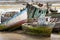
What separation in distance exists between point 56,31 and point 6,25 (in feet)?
3.34

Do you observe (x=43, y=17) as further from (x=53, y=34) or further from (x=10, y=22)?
(x=10, y=22)

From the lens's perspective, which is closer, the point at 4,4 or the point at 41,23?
the point at 41,23

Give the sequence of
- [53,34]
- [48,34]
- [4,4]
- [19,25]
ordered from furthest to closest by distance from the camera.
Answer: [4,4]
[19,25]
[53,34]
[48,34]

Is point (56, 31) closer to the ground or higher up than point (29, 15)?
closer to the ground

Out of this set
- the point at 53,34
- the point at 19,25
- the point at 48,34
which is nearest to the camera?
the point at 48,34

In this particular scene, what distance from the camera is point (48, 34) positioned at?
356 centimetres

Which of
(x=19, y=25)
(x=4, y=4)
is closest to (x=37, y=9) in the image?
(x=19, y=25)

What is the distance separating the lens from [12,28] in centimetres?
406

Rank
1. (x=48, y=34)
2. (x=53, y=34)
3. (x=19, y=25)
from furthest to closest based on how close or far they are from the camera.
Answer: (x=19, y=25)
(x=53, y=34)
(x=48, y=34)

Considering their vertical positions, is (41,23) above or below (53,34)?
above

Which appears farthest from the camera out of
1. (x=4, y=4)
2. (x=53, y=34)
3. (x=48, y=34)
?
(x=4, y=4)

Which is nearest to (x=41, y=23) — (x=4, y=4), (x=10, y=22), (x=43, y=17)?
(x=43, y=17)

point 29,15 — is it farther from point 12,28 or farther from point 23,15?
point 12,28

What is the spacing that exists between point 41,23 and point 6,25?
0.81 metres
